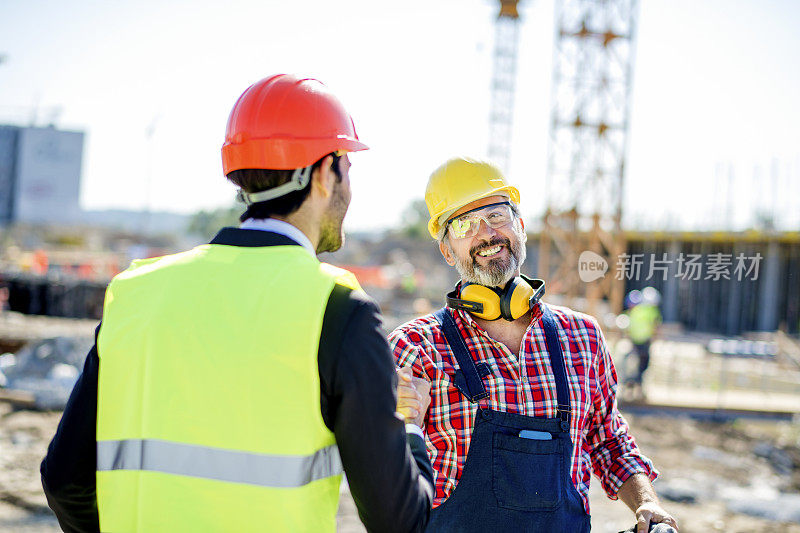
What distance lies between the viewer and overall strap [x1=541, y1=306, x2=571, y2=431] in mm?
2070

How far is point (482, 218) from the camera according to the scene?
2.48 metres

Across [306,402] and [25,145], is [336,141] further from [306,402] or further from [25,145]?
[25,145]

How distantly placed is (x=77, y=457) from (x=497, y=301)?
4.77ft

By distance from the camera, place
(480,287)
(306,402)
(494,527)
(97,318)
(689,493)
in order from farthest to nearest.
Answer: (97,318) → (689,493) → (480,287) → (494,527) → (306,402)

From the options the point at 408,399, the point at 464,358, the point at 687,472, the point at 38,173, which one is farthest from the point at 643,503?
the point at 38,173

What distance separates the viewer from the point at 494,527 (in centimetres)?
194

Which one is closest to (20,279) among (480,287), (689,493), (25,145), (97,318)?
(97,318)

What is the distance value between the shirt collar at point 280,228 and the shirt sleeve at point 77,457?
0.41 metres

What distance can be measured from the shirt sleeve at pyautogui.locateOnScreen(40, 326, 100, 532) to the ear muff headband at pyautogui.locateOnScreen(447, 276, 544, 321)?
51.3 inches

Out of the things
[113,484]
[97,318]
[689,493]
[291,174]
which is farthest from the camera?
[97,318]

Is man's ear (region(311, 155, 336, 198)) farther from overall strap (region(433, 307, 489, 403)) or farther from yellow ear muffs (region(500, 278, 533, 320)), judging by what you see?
yellow ear muffs (region(500, 278, 533, 320))

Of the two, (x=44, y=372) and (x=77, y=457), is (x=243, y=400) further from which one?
(x=44, y=372)

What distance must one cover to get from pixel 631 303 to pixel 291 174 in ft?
36.4

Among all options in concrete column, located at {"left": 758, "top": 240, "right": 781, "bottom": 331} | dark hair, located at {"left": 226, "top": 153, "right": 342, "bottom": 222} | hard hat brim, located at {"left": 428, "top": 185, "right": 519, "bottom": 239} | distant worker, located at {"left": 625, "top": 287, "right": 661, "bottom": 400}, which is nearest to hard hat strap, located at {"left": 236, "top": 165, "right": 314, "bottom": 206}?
dark hair, located at {"left": 226, "top": 153, "right": 342, "bottom": 222}
